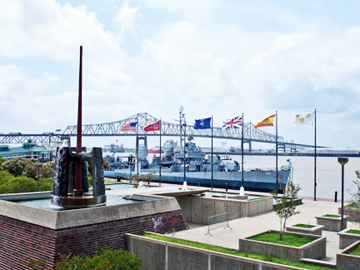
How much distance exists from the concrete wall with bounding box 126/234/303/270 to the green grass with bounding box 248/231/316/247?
2.25 m

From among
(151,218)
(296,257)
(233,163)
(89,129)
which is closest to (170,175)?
(233,163)

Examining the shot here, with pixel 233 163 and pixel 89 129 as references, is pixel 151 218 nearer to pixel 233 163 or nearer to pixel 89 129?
pixel 233 163

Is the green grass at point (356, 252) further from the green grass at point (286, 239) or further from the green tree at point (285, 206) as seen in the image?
the green tree at point (285, 206)

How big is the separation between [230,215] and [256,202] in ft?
5.53

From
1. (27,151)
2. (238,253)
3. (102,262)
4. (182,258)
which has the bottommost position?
(182,258)

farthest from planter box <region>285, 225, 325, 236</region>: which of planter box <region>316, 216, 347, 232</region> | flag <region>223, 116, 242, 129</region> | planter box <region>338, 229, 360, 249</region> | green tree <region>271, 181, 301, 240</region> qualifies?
flag <region>223, 116, 242, 129</region>

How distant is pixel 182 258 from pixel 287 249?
309 cm

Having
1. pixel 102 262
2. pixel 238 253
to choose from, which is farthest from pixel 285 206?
pixel 102 262

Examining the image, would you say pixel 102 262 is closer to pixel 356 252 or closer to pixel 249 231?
pixel 249 231

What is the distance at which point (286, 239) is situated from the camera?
12688 millimetres

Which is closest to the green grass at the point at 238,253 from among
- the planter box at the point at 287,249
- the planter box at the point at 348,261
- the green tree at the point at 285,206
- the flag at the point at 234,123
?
the planter box at the point at 287,249

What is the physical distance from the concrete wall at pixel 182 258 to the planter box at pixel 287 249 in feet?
5.26

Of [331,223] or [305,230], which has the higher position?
[305,230]

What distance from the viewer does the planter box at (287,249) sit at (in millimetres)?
11072
